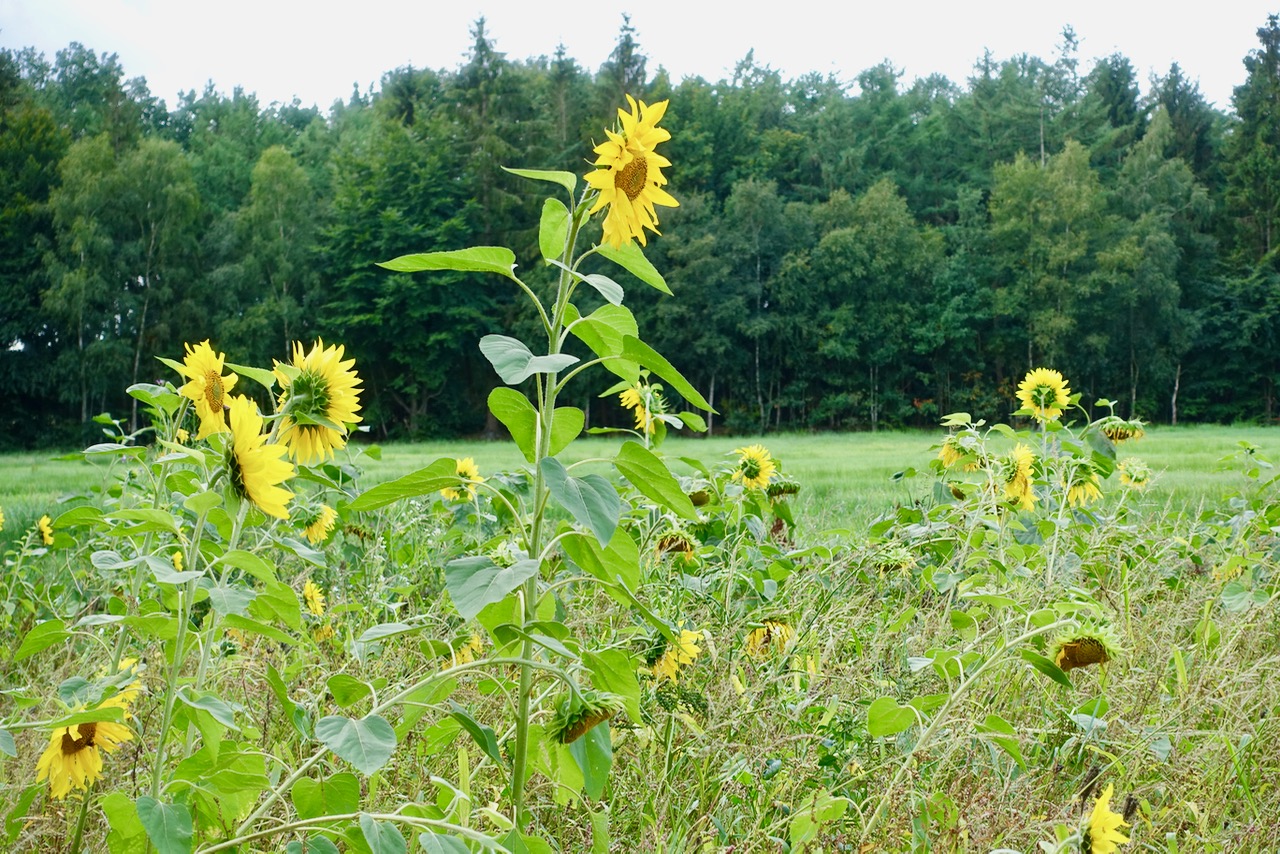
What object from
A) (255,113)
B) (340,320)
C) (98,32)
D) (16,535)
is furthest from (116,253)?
(16,535)

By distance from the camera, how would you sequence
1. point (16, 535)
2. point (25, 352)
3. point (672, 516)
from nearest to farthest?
point (672, 516), point (16, 535), point (25, 352)

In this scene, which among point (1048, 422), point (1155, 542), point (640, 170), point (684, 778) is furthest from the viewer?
point (1155, 542)

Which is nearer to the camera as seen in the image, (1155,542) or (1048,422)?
(1048,422)

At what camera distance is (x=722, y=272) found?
27656 millimetres

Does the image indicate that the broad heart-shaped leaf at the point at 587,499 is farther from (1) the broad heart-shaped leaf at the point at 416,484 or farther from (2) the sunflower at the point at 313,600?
(2) the sunflower at the point at 313,600

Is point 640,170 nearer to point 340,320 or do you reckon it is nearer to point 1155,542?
point 1155,542

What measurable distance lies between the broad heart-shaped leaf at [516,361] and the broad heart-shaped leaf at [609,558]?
198mm

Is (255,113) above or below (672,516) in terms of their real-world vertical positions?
above

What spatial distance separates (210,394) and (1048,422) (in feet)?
6.99

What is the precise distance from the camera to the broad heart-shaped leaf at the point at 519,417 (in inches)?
39.2

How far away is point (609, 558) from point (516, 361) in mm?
245

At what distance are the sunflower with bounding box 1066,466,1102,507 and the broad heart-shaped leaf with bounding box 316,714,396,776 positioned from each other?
6.46 feet

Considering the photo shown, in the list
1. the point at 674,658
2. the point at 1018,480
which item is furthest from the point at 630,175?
the point at 1018,480

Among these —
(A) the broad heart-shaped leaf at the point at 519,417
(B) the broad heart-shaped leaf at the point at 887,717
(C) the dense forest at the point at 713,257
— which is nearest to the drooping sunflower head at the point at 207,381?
(A) the broad heart-shaped leaf at the point at 519,417
